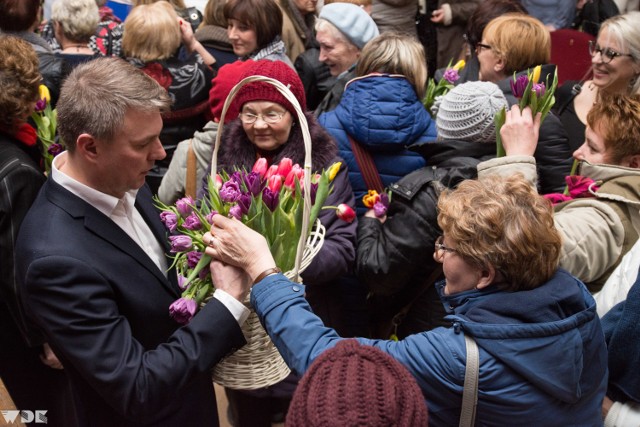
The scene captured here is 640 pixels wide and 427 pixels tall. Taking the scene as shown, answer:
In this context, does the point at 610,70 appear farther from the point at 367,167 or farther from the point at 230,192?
the point at 230,192

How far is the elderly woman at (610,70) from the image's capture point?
313 centimetres

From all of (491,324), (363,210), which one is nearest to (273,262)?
(491,324)

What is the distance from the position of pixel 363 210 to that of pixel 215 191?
113 cm

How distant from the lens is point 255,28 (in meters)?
3.74

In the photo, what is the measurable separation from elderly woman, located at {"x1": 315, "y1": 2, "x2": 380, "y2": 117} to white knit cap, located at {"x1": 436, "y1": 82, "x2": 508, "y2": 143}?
4.52 feet

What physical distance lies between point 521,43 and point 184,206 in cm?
189

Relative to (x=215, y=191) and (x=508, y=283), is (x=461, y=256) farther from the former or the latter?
(x=215, y=191)

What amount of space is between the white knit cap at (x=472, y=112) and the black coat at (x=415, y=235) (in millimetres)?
39

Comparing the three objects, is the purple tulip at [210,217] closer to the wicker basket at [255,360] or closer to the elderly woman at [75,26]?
the wicker basket at [255,360]

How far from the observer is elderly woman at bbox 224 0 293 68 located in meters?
3.72

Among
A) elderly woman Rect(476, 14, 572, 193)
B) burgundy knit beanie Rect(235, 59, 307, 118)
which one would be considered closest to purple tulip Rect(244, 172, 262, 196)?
burgundy knit beanie Rect(235, 59, 307, 118)

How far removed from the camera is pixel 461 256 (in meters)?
1.58

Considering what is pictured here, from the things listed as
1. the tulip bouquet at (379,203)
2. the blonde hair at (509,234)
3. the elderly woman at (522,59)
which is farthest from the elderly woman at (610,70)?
the blonde hair at (509,234)

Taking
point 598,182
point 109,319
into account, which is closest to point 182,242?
point 109,319
